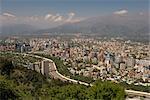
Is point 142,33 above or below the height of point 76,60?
above

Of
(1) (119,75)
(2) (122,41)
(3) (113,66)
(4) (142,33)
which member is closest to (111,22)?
(2) (122,41)

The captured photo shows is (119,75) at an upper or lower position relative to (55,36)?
lower

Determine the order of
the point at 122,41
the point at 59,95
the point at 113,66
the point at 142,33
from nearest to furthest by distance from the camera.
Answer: the point at 59,95, the point at 113,66, the point at 142,33, the point at 122,41

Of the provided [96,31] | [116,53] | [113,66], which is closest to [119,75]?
[113,66]

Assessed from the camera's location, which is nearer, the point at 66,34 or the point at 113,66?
the point at 113,66

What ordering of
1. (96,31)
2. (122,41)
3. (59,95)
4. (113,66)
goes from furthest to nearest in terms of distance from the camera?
(96,31) < (122,41) < (113,66) < (59,95)

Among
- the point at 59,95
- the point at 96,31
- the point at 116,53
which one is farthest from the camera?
the point at 96,31

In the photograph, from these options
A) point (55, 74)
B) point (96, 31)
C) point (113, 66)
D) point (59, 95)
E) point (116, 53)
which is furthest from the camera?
point (96, 31)

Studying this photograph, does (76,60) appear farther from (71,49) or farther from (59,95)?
(59,95)

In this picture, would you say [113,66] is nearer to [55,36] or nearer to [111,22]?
[111,22]
